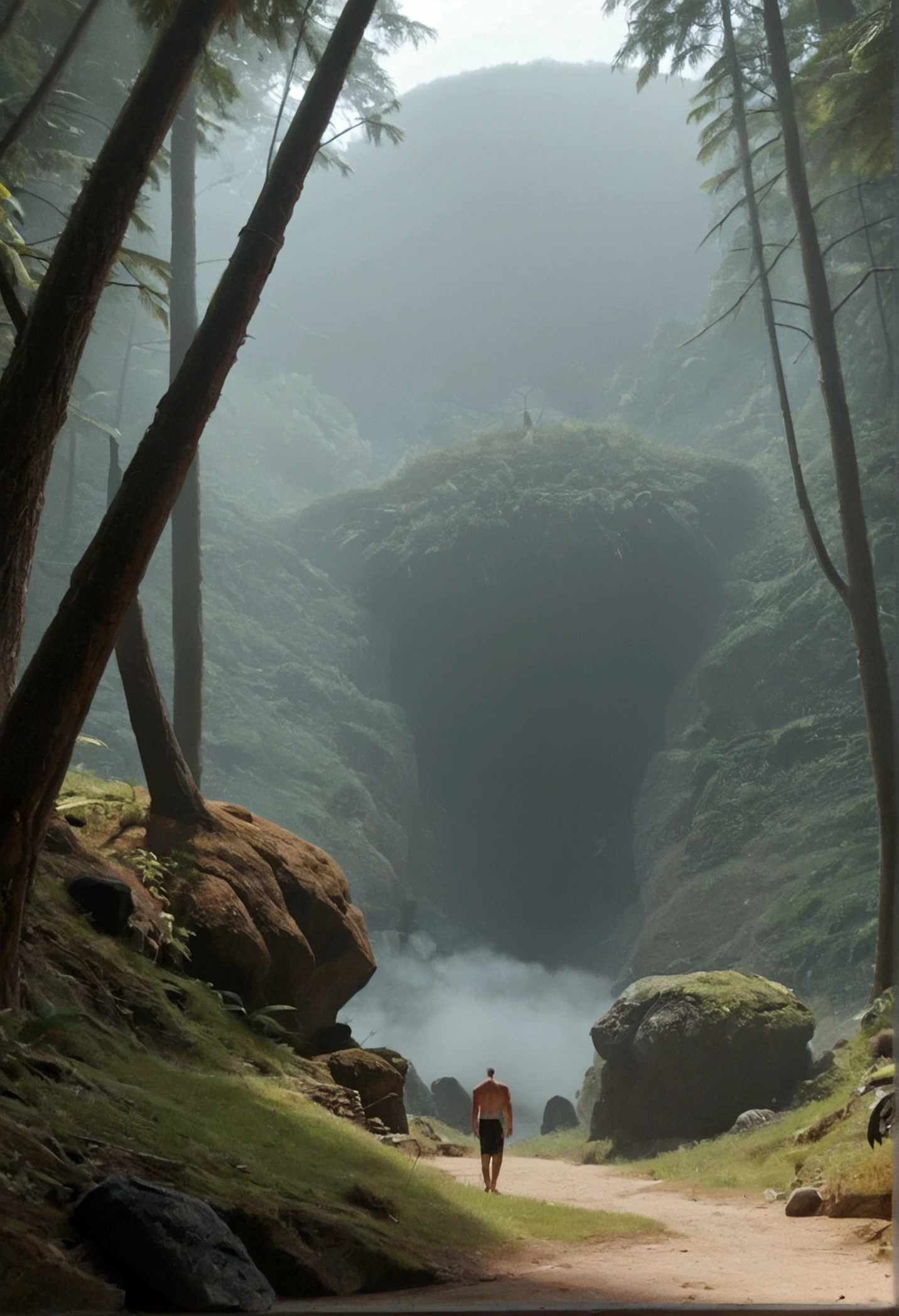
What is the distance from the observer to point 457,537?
35.4 meters

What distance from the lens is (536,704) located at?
115 feet

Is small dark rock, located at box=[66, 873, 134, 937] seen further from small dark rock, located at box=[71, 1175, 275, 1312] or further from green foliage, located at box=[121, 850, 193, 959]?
small dark rock, located at box=[71, 1175, 275, 1312]

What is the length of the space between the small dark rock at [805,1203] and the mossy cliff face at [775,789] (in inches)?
478

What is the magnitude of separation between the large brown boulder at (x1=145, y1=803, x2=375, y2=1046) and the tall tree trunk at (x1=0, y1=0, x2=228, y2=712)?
3.89 metres

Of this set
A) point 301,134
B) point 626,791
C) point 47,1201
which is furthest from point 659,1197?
point 626,791

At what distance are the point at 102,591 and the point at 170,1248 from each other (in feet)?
9.64

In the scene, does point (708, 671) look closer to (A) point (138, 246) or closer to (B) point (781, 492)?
(B) point (781, 492)

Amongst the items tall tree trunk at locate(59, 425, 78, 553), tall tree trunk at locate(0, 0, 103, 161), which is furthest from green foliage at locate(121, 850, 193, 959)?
tall tree trunk at locate(59, 425, 78, 553)

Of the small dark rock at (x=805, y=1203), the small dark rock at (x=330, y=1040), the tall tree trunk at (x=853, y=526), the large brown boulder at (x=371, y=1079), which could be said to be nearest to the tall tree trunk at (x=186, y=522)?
the small dark rock at (x=330, y=1040)

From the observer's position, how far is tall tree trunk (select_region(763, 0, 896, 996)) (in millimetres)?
11516

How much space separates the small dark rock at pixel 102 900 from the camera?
726cm

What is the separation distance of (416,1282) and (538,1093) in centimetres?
2281

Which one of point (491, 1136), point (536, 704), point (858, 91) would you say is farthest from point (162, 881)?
point (536, 704)

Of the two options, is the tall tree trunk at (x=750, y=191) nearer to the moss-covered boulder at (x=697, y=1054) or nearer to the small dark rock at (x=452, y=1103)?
the moss-covered boulder at (x=697, y=1054)
